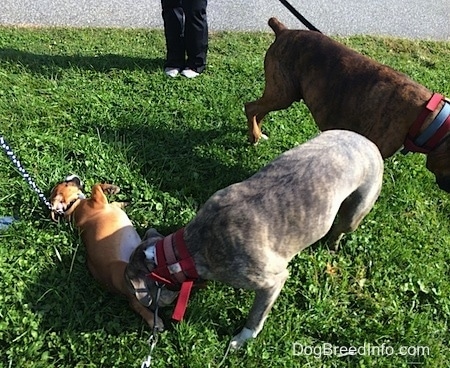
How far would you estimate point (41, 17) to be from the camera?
6504 mm

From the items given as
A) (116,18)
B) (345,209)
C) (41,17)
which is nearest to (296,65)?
(345,209)

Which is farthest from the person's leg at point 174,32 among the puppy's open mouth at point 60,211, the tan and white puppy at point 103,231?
the puppy's open mouth at point 60,211

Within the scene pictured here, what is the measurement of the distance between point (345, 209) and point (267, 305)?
89 centimetres

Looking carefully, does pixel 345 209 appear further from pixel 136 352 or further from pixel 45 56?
pixel 45 56

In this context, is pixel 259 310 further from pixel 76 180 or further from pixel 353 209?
pixel 76 180

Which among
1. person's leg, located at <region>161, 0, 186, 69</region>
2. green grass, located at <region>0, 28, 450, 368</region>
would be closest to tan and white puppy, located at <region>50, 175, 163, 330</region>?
green grass, located at <region>0, 28, 450, 368</region>

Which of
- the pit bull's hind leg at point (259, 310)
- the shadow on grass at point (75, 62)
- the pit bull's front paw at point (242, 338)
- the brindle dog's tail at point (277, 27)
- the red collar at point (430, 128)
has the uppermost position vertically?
the brindle dog's tail at point (277, 27)

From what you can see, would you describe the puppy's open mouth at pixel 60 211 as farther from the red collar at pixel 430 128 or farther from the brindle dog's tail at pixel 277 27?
the red collar at pixel 430 128

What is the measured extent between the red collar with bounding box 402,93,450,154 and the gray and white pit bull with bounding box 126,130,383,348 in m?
0.72

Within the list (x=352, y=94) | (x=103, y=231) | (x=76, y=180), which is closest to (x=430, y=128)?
(x=352, y=94)

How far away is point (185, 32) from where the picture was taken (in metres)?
5.41

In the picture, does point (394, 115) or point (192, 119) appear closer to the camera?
point (394, 115)

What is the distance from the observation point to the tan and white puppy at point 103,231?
3328 mm

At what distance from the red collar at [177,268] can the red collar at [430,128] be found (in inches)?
74.9
